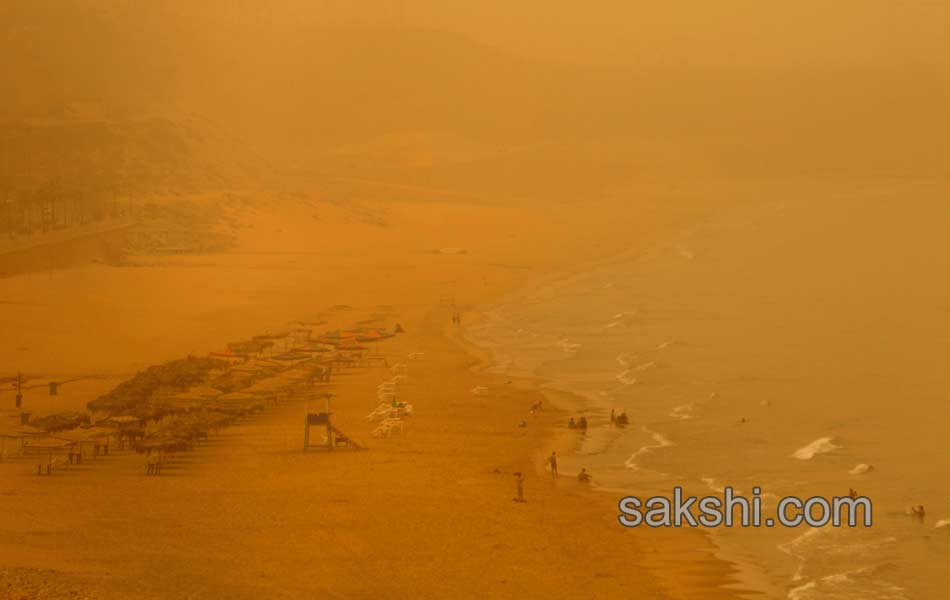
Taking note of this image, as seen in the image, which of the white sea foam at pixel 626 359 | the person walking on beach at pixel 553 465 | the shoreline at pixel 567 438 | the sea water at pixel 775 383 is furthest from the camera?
the white sea foam at pixel 626 359

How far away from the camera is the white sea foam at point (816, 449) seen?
23453 mm

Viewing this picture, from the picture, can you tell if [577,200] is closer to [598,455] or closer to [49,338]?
[49,338]

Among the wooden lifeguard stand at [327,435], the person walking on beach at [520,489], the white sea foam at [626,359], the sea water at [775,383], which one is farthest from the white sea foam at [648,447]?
the white sea foam at [626,359]

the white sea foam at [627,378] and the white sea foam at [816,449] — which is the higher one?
the white sea foam at [627,378]

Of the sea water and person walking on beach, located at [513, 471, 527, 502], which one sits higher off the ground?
the sea water

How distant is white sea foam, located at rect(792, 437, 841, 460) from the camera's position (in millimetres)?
23453

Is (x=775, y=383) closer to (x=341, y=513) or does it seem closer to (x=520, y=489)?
(x=520, y=489)

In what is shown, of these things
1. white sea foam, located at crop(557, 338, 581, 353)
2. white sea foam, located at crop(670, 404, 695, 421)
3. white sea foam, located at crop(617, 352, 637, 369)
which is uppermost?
white sea foam, located at crop(557, 338, 581, 353)

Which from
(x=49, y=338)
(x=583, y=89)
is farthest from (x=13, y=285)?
(x=583, y=89)

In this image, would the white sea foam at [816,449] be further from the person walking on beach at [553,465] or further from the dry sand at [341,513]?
the person walking on beach at [553,465]

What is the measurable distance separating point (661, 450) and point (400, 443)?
15.9 feet

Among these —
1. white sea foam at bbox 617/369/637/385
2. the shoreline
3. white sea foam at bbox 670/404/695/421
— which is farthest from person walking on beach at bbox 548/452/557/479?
white sea foam at bbox 617/369/637/385

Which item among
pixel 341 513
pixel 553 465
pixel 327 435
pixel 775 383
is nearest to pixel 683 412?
pixel 775 383

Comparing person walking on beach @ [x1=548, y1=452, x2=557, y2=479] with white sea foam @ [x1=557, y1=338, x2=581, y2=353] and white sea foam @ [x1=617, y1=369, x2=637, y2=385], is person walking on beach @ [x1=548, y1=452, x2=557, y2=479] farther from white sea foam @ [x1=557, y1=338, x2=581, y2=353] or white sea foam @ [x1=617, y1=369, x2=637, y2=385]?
white sea foam @ [x1=557, y1=338, x2=581, y2=353]
